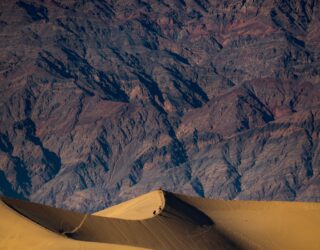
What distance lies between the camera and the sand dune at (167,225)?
46.8 metres

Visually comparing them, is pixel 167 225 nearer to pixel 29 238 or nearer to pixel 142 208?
pixel 142 208

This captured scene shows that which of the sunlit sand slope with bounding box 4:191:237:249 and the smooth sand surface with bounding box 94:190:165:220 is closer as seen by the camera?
the sunlit sand slope with bounding box 4:191:237:249

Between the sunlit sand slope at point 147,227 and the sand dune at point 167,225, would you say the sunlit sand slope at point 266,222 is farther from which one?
the sunlit sand slope at point 147,227

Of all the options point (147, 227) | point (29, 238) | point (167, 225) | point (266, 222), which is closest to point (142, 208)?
point (266, 222)

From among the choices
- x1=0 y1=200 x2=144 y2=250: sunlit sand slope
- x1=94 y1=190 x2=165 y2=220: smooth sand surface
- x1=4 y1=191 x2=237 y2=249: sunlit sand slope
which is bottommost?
x1=94 y1=190 x2=165 y2=220: smooth sand surface

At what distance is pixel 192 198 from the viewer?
6375 cm

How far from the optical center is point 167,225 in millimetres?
55312

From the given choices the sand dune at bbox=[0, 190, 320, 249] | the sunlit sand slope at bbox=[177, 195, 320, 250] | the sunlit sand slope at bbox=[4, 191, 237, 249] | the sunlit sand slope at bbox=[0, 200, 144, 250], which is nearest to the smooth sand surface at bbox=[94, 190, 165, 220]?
the sand dune at bbox=[0, 190, 320, 249]

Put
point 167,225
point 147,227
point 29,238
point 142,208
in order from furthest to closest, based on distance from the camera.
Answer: point 142,208 → point 167,225 → point 147,227 → point 29,238

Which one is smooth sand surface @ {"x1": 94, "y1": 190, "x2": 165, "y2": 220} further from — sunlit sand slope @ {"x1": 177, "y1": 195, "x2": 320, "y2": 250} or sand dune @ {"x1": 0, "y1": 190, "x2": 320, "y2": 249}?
sunlit sand slope @ {"x1": 177, "y1": 195, "x2": 320, "y2": 250}

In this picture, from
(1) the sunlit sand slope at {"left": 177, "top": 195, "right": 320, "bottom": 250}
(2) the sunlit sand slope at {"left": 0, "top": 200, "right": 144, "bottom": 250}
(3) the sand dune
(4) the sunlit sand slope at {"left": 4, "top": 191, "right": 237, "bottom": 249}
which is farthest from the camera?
(1) the sunlit sand slope at {"left": 177, "top": 195, "right": 320, "bottom": 250}

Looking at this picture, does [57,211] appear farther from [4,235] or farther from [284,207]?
[284,207]

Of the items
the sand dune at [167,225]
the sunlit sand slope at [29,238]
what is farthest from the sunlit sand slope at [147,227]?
the sunlit sand slope at [29,238]

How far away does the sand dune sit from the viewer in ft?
153
